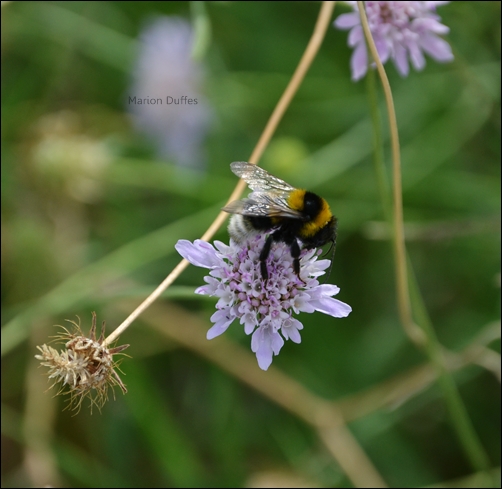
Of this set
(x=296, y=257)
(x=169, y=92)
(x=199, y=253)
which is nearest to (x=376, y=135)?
(x=296, y=257)

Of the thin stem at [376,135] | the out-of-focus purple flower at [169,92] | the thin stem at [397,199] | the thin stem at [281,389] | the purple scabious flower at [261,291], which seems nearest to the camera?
the purple scabious flower at [261,291]

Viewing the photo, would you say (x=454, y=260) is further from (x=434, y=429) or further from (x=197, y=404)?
(x=197, y=404)

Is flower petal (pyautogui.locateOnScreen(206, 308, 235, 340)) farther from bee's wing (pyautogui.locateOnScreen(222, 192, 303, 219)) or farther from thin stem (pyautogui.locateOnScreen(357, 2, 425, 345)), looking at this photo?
thin stem (pyautogui.locateOnScreen(357, 2, 425, 345))

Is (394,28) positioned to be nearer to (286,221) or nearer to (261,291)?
(286,221)

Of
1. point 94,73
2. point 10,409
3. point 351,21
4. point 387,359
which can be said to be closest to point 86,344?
point 351,21

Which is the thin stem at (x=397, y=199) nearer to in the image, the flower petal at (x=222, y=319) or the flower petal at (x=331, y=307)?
the flower petal at (x=331, y=307)

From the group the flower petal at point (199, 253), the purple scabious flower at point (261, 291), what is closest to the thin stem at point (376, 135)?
the purple scabious flower at point (261, 291)

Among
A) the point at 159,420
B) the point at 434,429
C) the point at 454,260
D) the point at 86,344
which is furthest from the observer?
the point at 454,260
